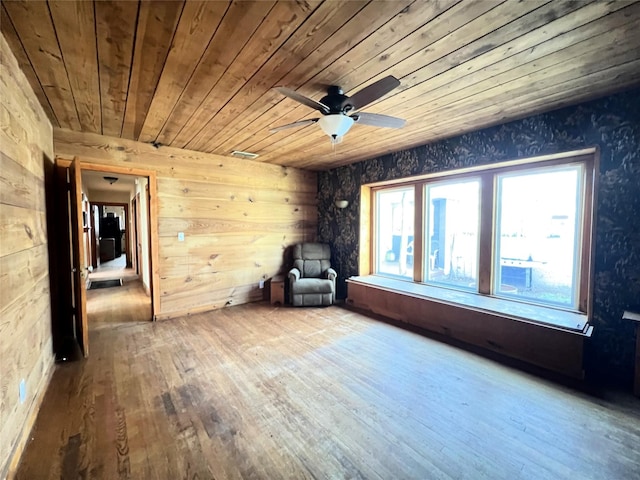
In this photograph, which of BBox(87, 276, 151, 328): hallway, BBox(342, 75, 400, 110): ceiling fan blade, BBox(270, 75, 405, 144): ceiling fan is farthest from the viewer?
BBox(87, 276, 151, 328): hallway

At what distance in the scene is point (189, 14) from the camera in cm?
145

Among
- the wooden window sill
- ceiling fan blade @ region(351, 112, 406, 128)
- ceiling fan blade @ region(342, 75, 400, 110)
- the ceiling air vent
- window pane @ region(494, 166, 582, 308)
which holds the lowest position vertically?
the wooden window sill

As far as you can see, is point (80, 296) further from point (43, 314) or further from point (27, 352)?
point (27, 352)

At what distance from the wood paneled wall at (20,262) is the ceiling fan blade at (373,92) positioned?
2057 mm

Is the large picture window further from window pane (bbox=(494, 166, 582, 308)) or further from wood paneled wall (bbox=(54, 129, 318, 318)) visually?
wood paneled wall (bbox=(54, 129, 318, 318))

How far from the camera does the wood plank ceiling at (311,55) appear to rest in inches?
56.6

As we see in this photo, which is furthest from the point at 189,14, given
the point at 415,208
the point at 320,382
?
the point at 415,208

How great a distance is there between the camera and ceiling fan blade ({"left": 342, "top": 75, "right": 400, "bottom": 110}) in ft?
5.56

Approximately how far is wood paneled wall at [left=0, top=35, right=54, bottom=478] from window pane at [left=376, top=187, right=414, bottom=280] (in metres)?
4.24

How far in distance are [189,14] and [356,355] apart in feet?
9.62

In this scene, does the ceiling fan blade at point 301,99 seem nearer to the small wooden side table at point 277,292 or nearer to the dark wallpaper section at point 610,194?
the dark wallpaper section at point 610,194

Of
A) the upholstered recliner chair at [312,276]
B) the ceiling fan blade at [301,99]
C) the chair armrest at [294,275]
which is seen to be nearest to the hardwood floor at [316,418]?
the upholstered recliner chair at [312,276]

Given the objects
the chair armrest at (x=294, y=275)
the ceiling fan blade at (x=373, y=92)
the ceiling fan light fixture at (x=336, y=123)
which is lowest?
the chair armrest at (x=294, y=275)

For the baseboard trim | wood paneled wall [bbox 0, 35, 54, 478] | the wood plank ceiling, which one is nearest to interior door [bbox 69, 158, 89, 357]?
wood paneled wall [bbox 0, 35, 54, 478]
